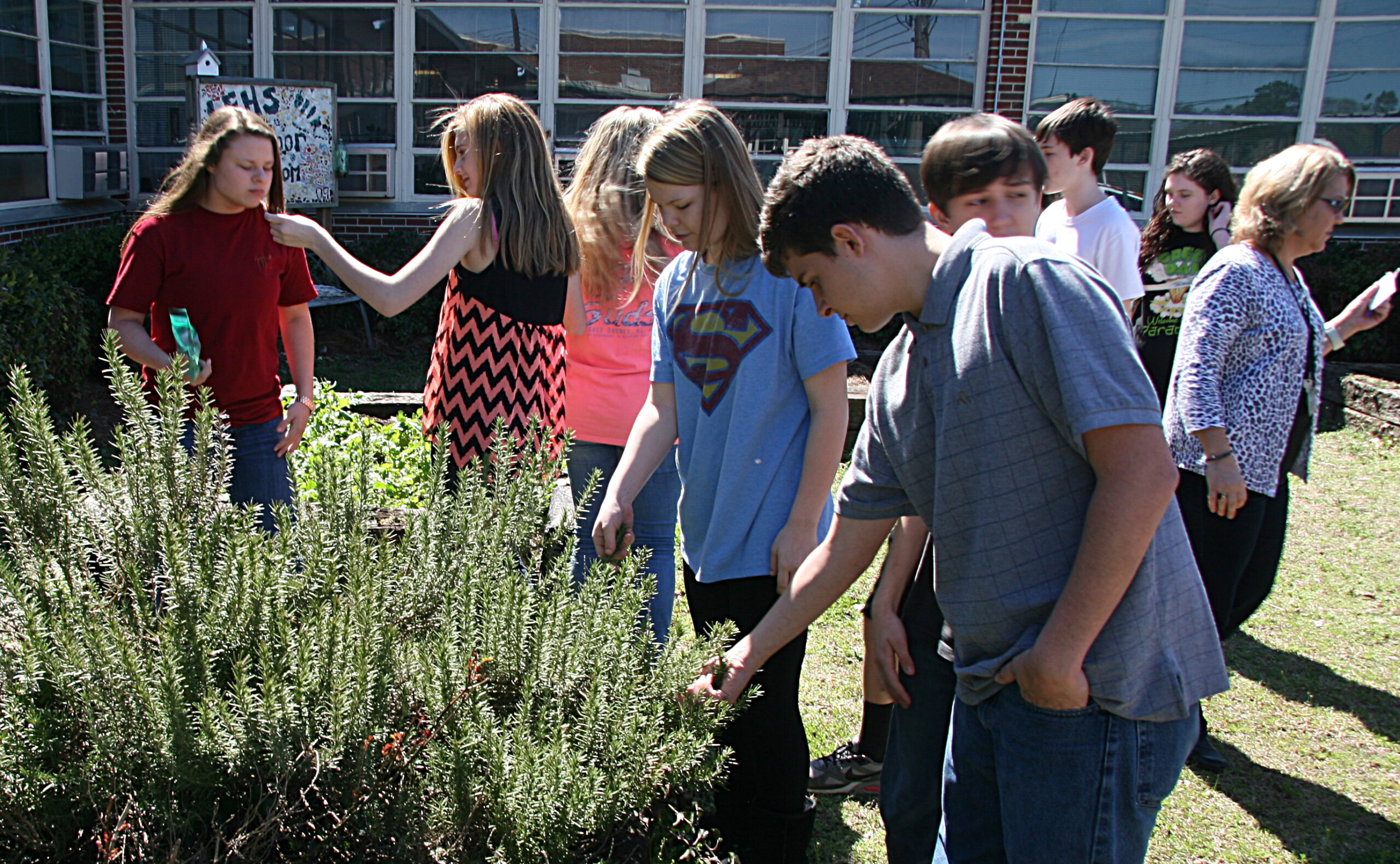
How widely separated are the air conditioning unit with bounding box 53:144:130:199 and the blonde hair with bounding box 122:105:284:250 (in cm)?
796

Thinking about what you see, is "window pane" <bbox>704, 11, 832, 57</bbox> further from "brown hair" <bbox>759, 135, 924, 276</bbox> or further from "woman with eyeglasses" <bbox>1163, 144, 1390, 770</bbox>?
"brown hair" <bbox>759, 135, 924, 276</bbox>

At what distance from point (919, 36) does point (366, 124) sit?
5.74 metres

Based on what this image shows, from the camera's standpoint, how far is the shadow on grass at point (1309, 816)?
2979 millimetres

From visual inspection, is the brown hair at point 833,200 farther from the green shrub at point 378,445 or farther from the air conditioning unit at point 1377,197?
the air conditioning unit at point 1377,197

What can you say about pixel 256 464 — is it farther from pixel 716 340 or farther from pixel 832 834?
pixel 832 834

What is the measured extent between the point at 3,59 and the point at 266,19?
8.10 feet

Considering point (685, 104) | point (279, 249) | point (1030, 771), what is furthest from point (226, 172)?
point (1030, 771)

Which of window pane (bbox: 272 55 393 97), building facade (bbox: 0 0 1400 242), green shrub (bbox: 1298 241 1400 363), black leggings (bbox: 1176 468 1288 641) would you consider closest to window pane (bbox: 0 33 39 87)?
building facade (bbox: 0 0 1400 242)

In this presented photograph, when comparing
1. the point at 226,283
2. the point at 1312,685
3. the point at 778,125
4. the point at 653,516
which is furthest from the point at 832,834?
the point at 778,125

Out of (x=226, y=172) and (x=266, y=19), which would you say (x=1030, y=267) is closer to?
(x=226, y=172)

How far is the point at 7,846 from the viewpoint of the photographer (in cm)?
133

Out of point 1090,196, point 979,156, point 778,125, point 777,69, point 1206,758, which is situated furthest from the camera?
point 778,125

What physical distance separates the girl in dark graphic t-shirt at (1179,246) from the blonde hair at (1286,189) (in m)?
1.00

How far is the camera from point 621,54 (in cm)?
1066
